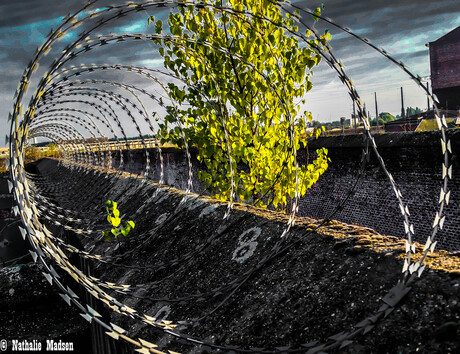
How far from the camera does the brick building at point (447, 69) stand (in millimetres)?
47625

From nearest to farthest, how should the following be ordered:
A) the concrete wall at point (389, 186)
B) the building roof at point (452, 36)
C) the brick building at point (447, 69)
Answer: the concrete wall at point (389, 186)
the brick building at point (447, 69)
the building roof at point (452, 36)

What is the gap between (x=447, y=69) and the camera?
48781 mm

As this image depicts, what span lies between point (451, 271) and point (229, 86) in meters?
5.49

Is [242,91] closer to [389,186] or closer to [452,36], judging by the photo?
[389,186]

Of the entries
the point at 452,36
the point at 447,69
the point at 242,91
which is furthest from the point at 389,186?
the point at 452,36

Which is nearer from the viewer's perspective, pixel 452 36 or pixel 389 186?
pixel 389 186

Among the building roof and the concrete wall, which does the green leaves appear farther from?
the building roof

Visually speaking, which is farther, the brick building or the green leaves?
the brick building

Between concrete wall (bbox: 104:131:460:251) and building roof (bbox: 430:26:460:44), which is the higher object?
building roof (bbox: 430:26:460:44)

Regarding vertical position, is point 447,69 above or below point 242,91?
above

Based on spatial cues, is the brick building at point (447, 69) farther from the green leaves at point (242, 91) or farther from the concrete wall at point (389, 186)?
the green leaves at point (242, 91)

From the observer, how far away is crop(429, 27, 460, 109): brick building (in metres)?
47.6

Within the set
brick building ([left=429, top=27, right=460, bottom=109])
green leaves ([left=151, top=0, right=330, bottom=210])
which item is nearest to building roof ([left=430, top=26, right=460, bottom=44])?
brick building ([left=429, top=27, right=460, bottom=109])

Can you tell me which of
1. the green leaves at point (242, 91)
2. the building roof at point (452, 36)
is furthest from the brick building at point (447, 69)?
the green leaves at point (242, 91)
